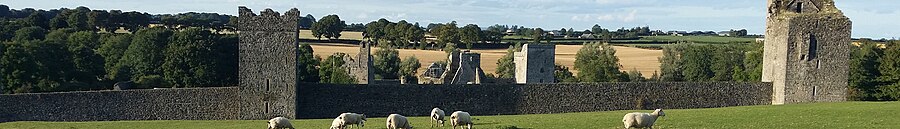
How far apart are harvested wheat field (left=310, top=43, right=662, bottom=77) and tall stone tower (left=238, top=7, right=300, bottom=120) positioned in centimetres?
4578

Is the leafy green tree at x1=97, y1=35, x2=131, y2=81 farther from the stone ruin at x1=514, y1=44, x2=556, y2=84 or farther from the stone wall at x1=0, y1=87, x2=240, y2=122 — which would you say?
the stone ruin at x1=514, y1=44, x2=556, y2=84

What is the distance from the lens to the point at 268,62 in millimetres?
30844

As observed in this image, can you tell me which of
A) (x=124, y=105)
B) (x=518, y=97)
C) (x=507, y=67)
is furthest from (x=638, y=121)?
(x=507, y=67)

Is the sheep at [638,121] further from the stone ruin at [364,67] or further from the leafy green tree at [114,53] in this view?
the leafy green tree at [114,53]

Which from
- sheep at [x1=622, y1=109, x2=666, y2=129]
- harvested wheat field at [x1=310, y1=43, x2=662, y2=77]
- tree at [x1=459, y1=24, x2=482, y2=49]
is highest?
tree at [x1=459, y1=24, x2=482, y2=49]

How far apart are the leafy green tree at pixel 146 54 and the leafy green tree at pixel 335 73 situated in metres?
9.96

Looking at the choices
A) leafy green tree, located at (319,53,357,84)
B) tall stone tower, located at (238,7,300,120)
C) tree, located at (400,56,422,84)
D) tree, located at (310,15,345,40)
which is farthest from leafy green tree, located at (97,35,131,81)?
tree, located at (310,15,345,40)

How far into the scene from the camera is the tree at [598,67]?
55.7 meters

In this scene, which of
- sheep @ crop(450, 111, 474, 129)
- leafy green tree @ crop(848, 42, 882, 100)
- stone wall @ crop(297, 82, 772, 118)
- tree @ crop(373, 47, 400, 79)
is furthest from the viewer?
tree @ crop(373, 47, 400, 79)

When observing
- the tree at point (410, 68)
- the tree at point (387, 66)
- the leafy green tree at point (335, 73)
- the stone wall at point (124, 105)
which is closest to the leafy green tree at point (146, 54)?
the leafy green tree at point (335, 73)

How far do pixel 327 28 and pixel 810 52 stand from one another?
249 feet

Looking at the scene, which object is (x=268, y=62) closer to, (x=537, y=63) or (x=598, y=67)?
(x=537, y=63)

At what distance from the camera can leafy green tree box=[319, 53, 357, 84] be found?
5259 centimetres

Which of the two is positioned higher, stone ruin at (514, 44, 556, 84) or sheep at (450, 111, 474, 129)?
stone ruin at (514, 44, 556, 84)
